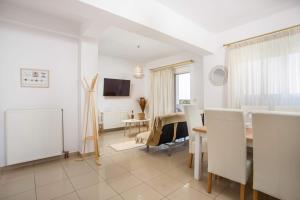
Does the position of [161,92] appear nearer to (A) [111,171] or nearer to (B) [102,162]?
(B) [102,162]

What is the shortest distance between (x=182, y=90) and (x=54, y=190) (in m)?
4.32

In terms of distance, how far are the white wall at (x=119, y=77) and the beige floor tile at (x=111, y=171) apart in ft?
9.57

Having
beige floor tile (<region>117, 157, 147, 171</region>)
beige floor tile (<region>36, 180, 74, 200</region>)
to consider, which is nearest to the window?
beige floor tile (<region>117, 157, 147, 171</region>)

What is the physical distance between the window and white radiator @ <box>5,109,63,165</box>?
3.63 meters

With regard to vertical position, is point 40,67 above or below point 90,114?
above

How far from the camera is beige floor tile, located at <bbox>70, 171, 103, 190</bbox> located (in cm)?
202

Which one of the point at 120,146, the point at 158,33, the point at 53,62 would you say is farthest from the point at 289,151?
the point at 53,62

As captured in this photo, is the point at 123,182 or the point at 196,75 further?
the point at 196,75

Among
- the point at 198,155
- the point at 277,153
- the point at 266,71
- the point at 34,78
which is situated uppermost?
the point at 266,71

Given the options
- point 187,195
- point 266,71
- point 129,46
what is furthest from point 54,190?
point 266,71

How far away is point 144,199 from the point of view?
5.71 feet

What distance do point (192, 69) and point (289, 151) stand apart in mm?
3562

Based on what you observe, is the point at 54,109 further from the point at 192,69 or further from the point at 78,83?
the point at 192,69

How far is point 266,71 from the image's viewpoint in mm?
2787
